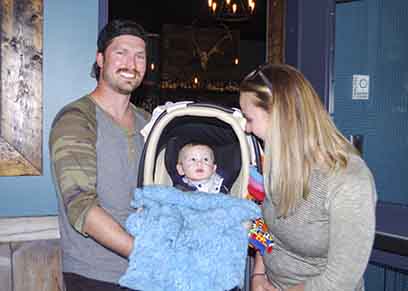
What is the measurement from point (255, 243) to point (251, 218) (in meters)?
0.22

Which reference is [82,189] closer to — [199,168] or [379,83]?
[199,168]

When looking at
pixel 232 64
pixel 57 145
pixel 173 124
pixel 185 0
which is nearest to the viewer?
pixel 57 145

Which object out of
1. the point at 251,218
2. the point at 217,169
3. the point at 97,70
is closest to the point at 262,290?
the point at 251,218

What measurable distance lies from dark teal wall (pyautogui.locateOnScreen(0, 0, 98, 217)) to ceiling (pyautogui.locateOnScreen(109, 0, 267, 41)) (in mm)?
4169

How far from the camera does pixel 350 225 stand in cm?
158

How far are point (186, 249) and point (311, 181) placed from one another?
469mm

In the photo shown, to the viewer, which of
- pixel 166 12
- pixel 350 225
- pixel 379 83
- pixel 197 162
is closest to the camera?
pixel 350 225

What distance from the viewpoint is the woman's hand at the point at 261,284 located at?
6.46 feet

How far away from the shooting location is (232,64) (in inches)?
A: 359

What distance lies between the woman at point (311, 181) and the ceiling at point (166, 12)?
17.4 feet

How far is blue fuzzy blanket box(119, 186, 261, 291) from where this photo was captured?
162cm

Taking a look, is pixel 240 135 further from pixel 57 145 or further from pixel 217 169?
pixel 57 145

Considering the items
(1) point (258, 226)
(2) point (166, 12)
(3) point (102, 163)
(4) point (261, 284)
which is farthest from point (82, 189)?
(2) point (166, 12)

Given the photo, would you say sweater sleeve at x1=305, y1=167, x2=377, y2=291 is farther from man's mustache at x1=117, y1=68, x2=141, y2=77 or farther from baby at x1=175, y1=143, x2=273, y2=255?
man's mustache at x1=117, y1=68, x2=141, y2=77
